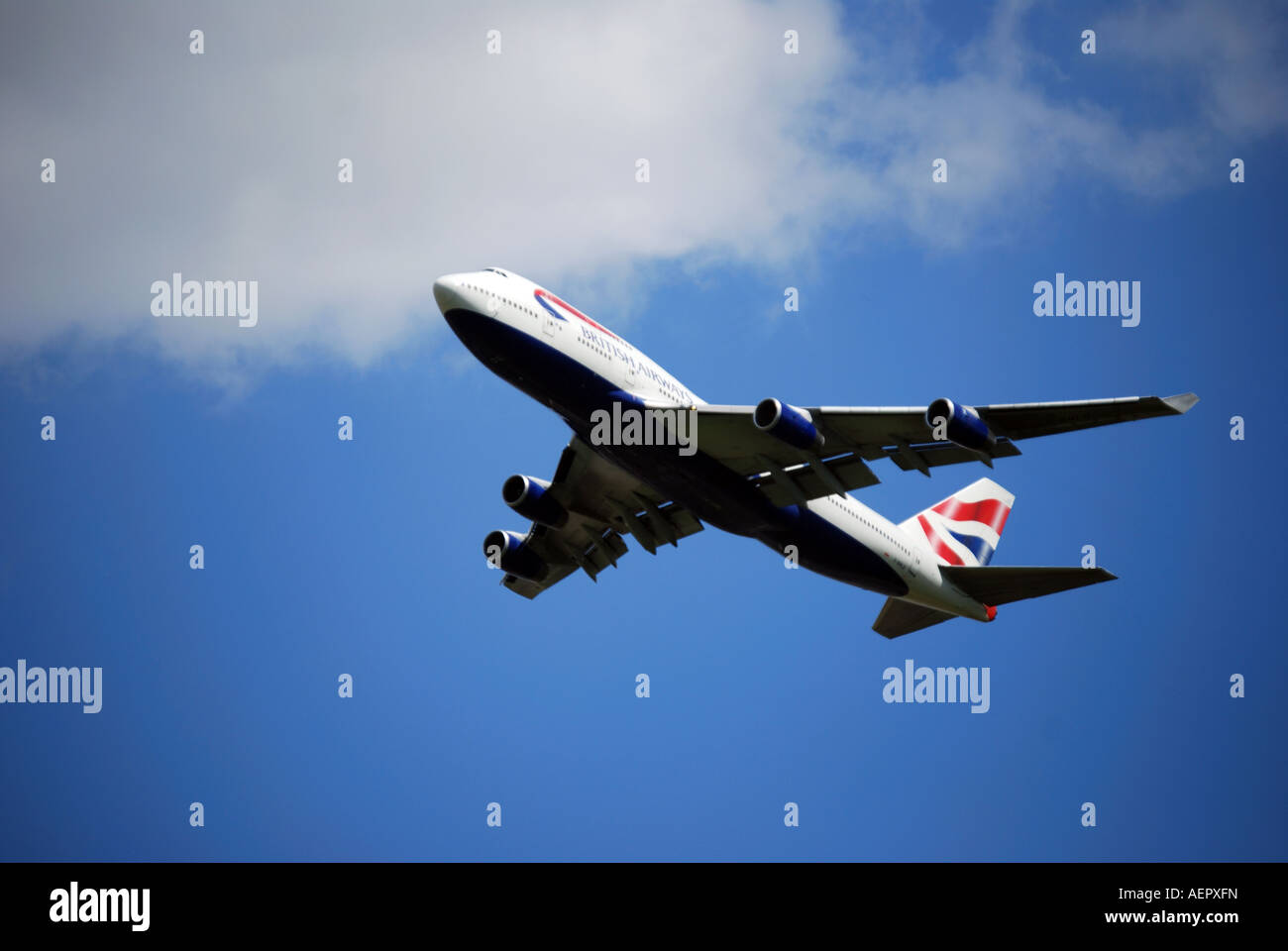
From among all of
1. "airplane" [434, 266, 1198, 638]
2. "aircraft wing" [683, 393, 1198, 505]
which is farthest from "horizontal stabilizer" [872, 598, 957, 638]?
"aircraft wing" [683, 393, 1198, 505]

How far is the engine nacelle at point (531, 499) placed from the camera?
4234 centimetres

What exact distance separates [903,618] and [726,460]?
1246 cm

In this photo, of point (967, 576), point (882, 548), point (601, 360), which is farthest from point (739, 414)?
point (967, 576)

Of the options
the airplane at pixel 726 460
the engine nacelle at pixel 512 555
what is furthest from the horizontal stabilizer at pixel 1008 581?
the engine nacelle at pixel 512 555

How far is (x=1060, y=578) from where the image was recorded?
137 ft

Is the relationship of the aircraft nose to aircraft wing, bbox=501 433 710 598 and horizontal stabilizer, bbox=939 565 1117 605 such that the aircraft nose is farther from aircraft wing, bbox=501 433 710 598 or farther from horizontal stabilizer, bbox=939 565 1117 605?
horizontal stabilizer, bbox=939 565 1117 605

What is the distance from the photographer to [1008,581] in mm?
42750

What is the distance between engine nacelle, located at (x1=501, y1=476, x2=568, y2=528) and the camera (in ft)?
139

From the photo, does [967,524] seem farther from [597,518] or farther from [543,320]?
[543,320]

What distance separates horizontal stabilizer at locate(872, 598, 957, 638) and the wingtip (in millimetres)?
15929
